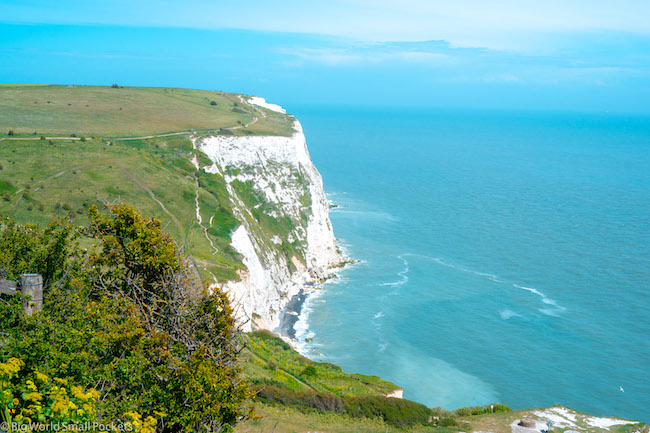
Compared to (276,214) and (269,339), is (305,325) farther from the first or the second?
(276,214)

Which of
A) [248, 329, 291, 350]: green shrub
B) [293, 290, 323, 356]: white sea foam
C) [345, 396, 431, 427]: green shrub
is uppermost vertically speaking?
[345, 396, 431, 427]: green shrub

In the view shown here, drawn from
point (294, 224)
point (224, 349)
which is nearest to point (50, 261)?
point (224, 349)

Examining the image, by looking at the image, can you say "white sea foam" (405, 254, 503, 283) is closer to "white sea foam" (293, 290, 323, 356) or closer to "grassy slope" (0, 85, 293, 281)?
"white sea foam" (293, 290, 323, 356)

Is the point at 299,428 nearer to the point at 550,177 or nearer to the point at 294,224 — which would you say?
the point at 294,224

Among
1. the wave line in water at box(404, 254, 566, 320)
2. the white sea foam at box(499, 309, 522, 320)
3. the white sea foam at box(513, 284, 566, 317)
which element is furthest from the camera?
the wave line in water at box(404, 254, 566, 320)

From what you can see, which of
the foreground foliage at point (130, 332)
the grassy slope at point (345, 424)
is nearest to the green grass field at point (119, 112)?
the foreground foliage at point (130, 332)

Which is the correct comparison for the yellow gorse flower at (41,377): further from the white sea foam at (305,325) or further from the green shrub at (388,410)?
the white sea foam at (305,325)

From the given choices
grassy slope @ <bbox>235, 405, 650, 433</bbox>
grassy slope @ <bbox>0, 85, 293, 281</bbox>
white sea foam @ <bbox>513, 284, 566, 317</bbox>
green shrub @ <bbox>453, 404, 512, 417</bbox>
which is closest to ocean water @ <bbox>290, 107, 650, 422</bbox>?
white sea foam @ <bbox>513, 284, 566, 317</bbox>
